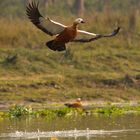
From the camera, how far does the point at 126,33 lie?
1189 inches

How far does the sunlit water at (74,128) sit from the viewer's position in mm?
16781

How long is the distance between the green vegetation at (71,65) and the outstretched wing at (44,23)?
23.1ft

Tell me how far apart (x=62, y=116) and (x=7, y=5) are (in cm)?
1782

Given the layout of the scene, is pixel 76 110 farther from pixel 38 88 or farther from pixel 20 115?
pixel 38 88

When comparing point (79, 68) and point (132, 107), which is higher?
point (79, 68)

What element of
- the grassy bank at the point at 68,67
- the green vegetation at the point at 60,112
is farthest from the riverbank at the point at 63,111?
the grassy bank at the point at 68,67

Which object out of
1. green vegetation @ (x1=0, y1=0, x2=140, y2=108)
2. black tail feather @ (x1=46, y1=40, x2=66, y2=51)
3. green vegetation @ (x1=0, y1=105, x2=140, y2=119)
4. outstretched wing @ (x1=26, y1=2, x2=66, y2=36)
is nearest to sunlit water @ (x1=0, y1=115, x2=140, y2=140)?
green vegetation @ (x1=0, y1=105, x2=140, y2=119)

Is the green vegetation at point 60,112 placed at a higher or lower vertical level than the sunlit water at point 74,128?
higher

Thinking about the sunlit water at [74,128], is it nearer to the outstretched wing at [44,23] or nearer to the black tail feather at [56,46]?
the black tail feather at [56,46]

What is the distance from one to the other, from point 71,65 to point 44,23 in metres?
10.8

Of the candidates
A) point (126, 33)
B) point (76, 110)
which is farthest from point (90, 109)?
point (126, 33)

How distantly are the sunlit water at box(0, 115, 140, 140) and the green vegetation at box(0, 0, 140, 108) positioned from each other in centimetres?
350

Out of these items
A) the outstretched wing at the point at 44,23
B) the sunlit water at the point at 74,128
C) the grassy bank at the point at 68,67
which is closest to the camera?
the outstretched wing at the point at 44,23

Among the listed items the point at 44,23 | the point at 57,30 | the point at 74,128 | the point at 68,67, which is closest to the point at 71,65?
the point at 68,67
